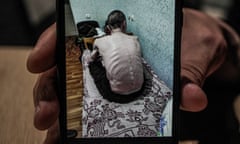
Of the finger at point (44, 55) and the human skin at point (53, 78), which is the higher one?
the finger at point (44, 55)

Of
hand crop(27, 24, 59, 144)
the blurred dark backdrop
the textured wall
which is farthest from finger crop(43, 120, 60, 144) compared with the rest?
the blurred dark backdrop

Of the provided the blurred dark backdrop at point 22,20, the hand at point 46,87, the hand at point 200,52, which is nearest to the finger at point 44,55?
the hand at point 46,87

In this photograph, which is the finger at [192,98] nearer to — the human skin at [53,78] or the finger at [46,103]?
the human skin at [53,78]

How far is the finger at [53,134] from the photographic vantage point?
47cm

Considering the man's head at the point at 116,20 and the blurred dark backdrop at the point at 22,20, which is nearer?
the man's head at the point at 116,20

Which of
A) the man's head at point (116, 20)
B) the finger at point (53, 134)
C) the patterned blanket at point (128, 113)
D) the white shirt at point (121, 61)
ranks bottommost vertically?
the finger at point (53, 134)

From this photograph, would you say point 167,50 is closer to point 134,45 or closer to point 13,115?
point 134,45

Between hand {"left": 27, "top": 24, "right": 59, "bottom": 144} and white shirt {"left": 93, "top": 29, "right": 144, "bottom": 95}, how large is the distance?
5 centimetres

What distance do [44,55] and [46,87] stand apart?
1.2 inches

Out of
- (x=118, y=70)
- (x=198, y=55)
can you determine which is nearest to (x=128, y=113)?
(x=118, y=70)

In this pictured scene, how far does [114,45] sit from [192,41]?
0.20m

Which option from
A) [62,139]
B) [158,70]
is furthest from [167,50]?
[62,139]

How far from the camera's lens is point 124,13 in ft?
1.48

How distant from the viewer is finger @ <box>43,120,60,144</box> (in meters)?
0.47
